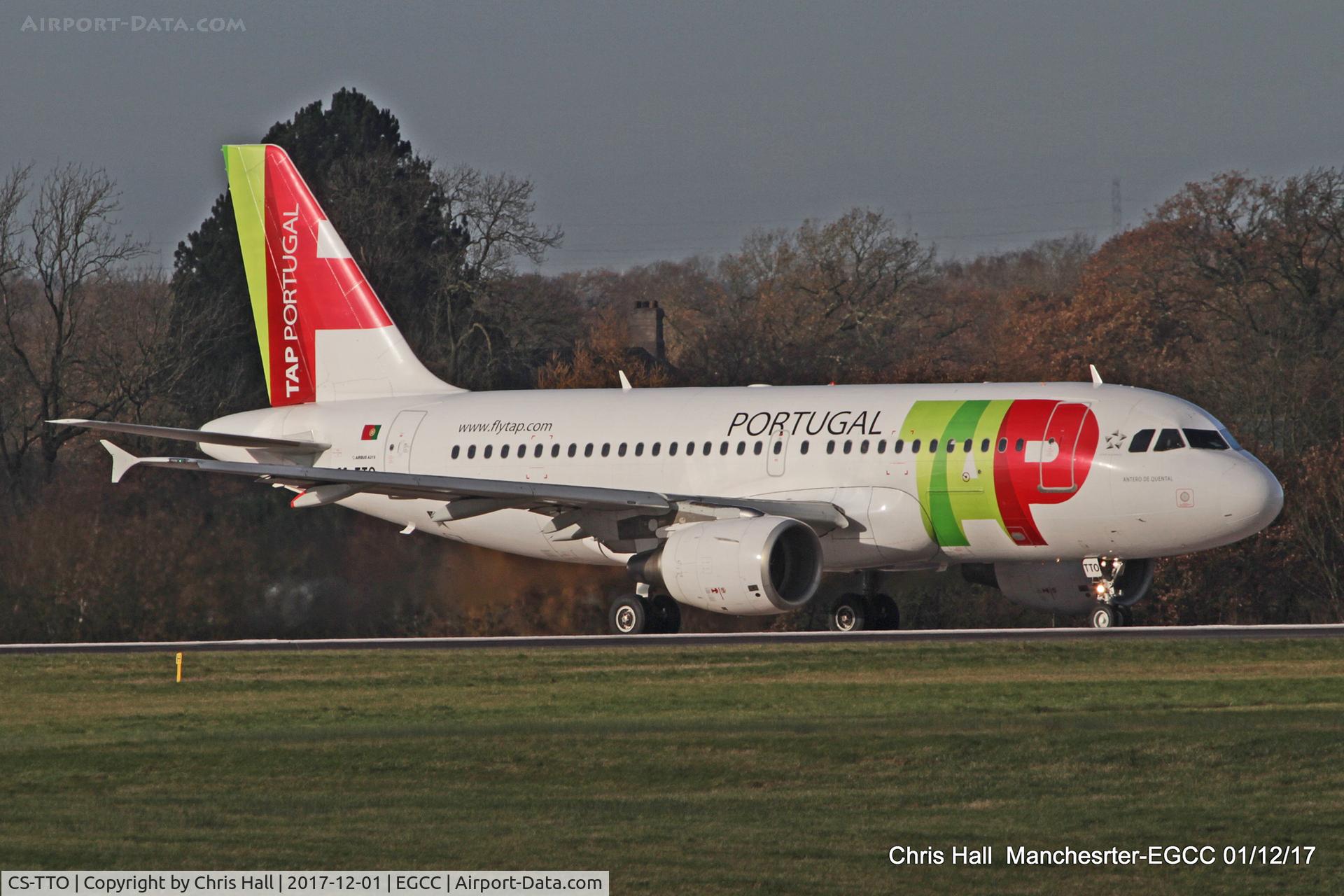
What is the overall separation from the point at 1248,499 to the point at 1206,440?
123cm

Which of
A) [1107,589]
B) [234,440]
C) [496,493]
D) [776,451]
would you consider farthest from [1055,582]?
[234,440]

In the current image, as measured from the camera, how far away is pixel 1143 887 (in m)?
12.1

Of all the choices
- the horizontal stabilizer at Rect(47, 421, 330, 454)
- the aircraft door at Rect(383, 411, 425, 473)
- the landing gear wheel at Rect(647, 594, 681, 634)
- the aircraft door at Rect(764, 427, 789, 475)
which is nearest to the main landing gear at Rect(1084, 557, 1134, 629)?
the aircraft door at Rect(764, 427, 789, 475)

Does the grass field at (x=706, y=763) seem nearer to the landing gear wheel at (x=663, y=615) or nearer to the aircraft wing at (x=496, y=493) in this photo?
the aircraft wing at (x=496, y=493)

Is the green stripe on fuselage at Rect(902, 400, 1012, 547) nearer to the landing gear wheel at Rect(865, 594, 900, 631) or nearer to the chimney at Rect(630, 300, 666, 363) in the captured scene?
the landing gear wheel at Rect(865, 594, 900, 631)

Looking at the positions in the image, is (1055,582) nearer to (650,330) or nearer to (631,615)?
(631,615)

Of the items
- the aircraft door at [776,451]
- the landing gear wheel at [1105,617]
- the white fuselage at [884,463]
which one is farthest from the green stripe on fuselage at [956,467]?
the landing gear wheel at [1105,617]

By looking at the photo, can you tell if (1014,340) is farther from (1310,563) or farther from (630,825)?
(630,825)

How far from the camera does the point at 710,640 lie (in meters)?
29.5

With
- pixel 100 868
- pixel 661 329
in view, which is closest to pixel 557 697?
pixel 100 868

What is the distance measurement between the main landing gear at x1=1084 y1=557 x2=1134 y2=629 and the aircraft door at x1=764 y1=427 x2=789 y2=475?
4716 millimetres

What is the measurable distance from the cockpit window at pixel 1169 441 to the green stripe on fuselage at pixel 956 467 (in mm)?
2240

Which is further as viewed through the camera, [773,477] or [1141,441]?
[773,477]

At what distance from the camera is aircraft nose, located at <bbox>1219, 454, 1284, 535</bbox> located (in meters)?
27.9
